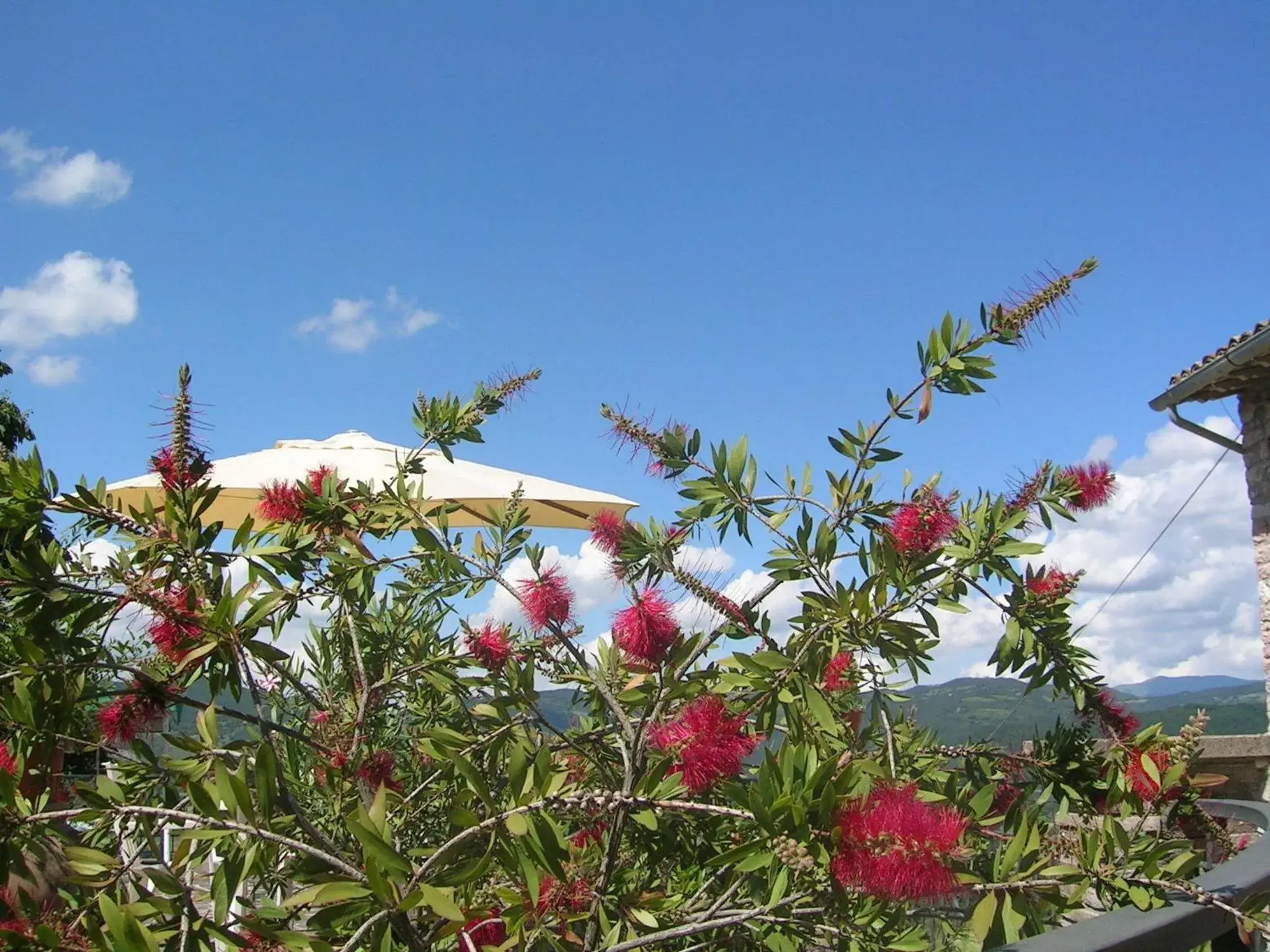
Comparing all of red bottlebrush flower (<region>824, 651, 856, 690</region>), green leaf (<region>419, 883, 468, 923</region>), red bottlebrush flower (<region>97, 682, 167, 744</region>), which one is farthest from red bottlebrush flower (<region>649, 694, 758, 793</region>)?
red bottlebrush flower (<region>97, 682, 167, 744</region>)

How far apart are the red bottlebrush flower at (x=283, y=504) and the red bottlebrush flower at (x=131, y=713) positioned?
1.86 ft

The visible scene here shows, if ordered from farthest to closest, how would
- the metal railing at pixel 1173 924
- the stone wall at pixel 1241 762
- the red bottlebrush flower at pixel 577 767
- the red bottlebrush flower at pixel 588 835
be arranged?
1. the stone wall at pixel 1241 762
2. the red bottlebrush flower at pixel 577 767
3. the red bottlebrush flower at pixel 588 835
4. the metal railing at pixel 1173 924

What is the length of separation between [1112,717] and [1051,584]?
0.26 m

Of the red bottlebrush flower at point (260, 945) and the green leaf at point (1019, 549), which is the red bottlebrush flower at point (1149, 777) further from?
the red bottlebrush flower at point (260, 945)

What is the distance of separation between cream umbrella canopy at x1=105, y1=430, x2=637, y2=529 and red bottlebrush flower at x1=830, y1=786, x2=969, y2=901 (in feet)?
10.3

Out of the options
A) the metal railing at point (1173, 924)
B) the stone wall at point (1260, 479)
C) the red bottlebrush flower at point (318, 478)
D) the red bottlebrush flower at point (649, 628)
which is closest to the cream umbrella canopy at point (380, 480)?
the red bottlebrush flower at point (318, 478)

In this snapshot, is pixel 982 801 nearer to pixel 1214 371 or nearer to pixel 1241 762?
pixel 1241 762

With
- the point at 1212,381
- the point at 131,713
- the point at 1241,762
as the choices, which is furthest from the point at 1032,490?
the point at 1212,381

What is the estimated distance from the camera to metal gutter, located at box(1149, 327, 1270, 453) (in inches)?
238

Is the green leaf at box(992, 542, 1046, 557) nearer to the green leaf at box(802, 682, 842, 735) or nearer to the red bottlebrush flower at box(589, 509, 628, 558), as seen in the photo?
the green leaf at box(802, 682, 842, 735)

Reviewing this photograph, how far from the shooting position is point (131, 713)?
6.43 feet

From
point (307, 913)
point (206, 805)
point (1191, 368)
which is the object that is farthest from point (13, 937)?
point (1191, 368)

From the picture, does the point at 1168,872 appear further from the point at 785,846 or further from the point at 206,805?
the point at 206,805

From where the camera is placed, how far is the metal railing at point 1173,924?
0.99 meters
